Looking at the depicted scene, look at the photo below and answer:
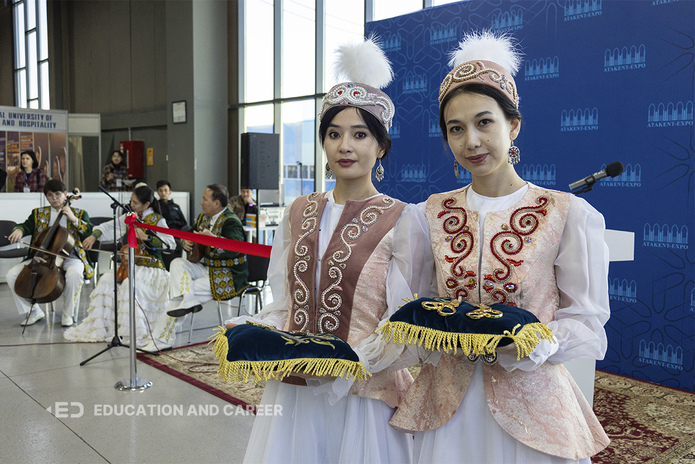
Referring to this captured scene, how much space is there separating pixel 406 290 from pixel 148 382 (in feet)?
9.87

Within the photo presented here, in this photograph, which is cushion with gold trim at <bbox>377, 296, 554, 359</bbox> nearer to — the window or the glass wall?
the glass wall

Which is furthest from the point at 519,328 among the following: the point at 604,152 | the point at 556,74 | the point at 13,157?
the point at 13,157

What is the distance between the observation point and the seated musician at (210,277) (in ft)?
15.9

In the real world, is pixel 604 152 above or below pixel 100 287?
above

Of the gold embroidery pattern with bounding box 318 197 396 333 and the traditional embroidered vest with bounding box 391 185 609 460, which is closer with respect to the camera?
the traditional embroidered vest with bounding box 391 185 609 460

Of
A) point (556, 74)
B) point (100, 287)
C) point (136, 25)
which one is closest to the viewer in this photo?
point (556, 74)

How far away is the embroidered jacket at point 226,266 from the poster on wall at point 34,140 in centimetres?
622

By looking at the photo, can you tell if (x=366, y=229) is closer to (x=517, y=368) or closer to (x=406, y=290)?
(x=406, y=290)

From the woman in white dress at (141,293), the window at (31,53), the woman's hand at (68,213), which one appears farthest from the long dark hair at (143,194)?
the window at (31,53)

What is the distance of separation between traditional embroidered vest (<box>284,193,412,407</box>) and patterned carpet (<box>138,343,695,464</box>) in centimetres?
187

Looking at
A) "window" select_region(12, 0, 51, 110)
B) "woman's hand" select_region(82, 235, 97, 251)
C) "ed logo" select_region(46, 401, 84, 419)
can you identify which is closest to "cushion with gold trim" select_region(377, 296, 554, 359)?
"ed logo" select_region(46, 401, 84, 419)

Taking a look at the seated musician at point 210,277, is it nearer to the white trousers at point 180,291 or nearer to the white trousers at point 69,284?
the white trousers at point 180,291

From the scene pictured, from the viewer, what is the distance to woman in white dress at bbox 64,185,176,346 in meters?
4.94

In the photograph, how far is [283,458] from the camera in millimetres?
1587
